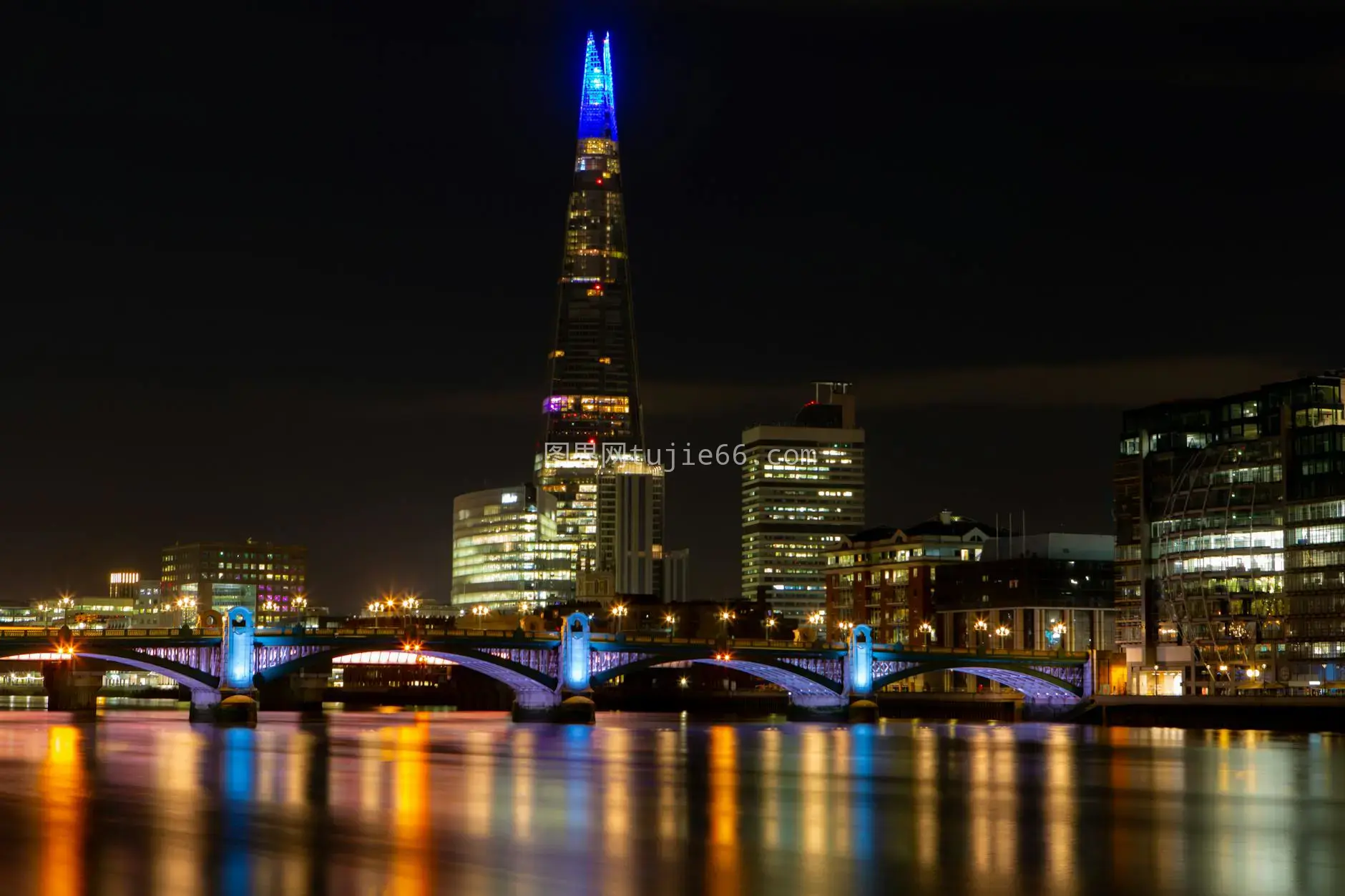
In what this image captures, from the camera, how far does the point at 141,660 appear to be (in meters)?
153

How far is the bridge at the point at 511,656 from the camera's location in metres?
156

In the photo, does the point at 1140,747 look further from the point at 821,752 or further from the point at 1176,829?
the point at 1176,829

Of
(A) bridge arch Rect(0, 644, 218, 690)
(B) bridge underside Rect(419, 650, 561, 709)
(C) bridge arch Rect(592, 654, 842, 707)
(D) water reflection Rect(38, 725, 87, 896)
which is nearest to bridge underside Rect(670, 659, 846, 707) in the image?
(C) bridge arch Rect(592, 654, 842, 707)

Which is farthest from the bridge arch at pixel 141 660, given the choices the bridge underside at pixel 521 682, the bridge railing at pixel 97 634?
Answer: the bridge underside at pixel 521 682

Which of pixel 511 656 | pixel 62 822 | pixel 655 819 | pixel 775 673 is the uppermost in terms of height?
pixel 511 656

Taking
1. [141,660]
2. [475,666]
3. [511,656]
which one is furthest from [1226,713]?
[141,660]

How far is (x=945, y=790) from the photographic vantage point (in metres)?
87.9

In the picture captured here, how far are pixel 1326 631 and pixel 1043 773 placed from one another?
352 ft

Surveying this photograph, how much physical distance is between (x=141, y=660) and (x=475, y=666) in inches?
1234

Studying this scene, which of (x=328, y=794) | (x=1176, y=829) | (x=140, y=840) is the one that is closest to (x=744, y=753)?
(x=328, y=794)

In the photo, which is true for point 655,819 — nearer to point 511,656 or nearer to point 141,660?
point 141,660

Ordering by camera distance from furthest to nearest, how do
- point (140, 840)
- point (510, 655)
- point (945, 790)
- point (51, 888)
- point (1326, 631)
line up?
point (1326, 631) < point (510, 655) < point (945, 790) < point (140, 840) < point (51, 888)

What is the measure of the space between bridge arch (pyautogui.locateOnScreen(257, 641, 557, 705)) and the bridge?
4.9 inches

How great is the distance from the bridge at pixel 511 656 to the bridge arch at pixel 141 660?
0.13 m
